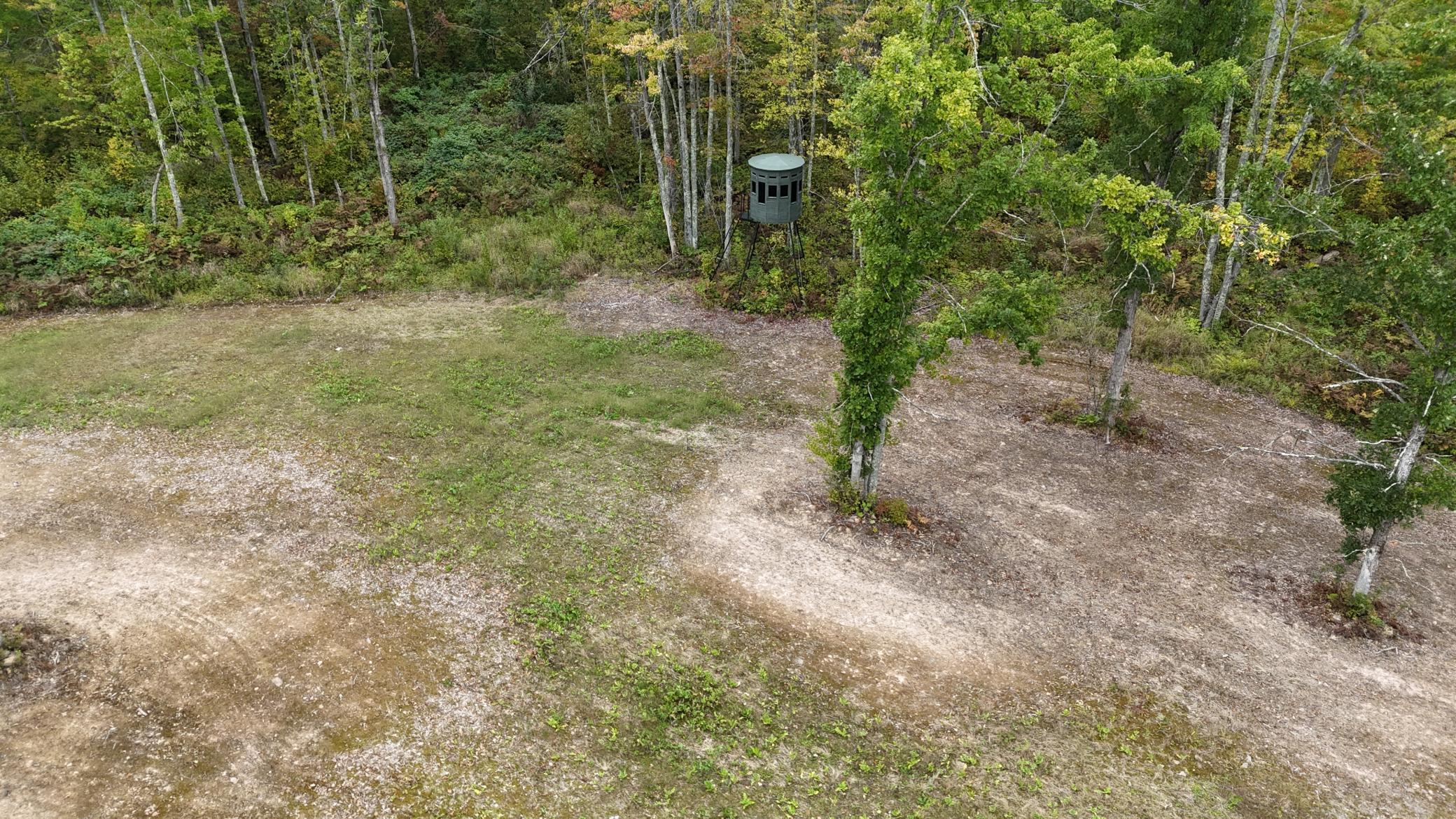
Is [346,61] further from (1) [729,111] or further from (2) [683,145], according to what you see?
(1) [729,111]

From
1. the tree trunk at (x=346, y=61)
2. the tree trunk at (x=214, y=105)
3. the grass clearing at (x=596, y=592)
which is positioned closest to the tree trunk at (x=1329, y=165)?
the grass clearing at (x=596, y=592)

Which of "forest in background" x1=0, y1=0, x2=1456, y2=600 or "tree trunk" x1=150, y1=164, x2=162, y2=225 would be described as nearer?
"forest in background" x1=0, y1=0, x2=1456, y2=600

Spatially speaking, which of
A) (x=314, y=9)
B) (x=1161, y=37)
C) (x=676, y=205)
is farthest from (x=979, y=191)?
(x=314, y=9)

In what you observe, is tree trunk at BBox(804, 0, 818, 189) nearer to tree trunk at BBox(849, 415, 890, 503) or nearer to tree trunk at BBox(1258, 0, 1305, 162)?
tree trunk at BBox(1258, 0, 1305, 162)

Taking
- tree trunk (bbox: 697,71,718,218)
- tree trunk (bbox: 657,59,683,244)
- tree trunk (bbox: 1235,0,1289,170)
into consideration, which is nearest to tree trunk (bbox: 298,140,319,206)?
tree trunk (bbox: 657,59,683,244)

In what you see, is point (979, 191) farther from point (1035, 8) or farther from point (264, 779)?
point (264, 779)

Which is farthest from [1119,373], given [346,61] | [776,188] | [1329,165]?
[346,61]
